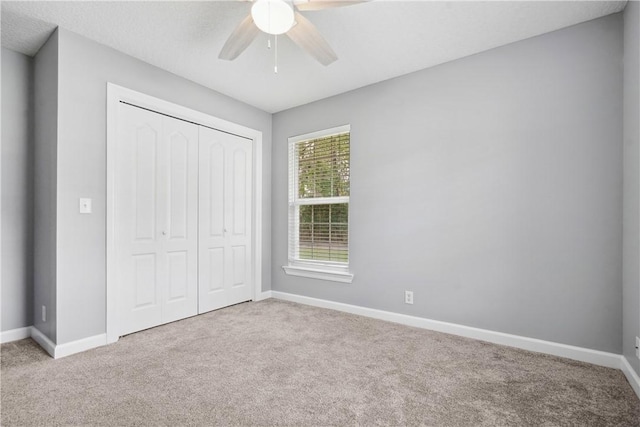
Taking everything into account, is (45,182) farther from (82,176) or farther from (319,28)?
(319,28)

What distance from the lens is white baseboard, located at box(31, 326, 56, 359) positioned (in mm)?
2434

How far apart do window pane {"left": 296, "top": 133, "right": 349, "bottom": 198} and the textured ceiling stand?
0.84 metres

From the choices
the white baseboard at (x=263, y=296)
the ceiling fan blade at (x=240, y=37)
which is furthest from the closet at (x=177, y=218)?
the ceiling fan blade at (x=240, y=37)

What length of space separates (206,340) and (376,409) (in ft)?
5.37

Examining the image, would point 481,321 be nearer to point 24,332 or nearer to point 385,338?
point 385,338

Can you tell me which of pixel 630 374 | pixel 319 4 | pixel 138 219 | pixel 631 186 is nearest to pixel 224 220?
pixel 138 219

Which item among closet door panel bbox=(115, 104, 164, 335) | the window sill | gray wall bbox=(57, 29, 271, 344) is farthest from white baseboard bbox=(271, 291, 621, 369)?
gray wall bbox=(57, 29, 271, 344)

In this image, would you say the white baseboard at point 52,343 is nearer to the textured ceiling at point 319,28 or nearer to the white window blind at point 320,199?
the white window blind at point 320,199

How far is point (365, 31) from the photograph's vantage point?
250 cm

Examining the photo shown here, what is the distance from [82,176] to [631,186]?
3955 mm

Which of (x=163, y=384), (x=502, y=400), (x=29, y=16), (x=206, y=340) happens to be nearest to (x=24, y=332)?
(x=206, y=340)

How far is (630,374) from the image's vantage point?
204 centimetres

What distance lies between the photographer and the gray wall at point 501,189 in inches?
91.7

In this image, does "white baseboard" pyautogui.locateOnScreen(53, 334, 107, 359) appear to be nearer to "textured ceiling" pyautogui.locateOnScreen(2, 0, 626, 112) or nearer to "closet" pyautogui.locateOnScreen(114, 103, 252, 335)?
"closet" pyautogui.locateOnScreen(114, 103, 252, 335)
